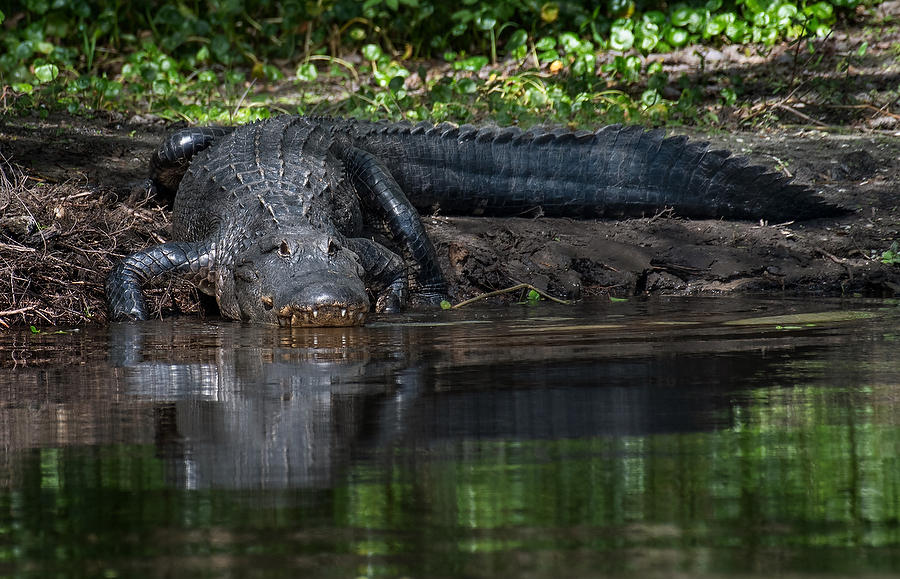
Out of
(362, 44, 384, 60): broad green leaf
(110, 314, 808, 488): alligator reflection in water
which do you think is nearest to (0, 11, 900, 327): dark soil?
(110, 314, 808, 488): alligator reflection in water

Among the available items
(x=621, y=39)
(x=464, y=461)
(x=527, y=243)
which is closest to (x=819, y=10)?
(x=621, y=39)

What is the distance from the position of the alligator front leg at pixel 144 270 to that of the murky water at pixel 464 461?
1857 millimetres

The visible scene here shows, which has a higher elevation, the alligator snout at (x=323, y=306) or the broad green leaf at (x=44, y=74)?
the broad green leaf at (x=44, y=74)

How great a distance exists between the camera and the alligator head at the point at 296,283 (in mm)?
5188

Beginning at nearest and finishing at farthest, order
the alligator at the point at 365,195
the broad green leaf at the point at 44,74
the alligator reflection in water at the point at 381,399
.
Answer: the alligator reflection in water at the point at 381,399
the alligator at the point at 365,195
the broad green leaf at the point at 44,74

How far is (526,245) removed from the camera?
689 cm

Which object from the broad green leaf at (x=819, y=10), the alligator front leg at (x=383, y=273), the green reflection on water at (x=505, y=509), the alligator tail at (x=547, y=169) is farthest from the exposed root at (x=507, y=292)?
the broad green leaf at (x=819, y=10)

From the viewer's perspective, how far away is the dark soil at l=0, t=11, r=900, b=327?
19.6 feet

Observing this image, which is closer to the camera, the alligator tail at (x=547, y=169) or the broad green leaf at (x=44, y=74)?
the alligator tail at (x=547, y=169)

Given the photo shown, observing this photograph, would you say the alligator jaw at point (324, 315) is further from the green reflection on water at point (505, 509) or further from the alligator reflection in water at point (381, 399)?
the green reflection on water at point (505, 509)

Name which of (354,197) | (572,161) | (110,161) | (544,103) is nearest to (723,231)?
(572,161)

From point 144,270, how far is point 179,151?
177 centimetres

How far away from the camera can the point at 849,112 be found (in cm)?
1001

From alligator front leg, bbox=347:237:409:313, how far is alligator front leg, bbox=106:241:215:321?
0.82 metres
